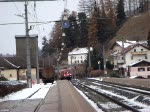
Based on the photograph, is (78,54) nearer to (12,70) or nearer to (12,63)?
Result: (12,63)

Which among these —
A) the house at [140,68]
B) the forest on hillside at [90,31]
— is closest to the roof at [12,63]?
the forest on hillside at [90,31]

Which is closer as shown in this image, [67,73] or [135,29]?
[67,73]

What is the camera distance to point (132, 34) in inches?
6609

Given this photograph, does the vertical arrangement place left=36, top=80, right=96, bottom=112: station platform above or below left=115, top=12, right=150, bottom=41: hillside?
below

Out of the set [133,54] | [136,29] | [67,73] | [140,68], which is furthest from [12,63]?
[136,29]

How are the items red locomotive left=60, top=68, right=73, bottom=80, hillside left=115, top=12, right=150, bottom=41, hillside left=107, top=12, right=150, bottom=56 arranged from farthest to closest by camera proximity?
hillside left=115, top=12, right=150, bottom=41, hillside left=107, top=12, right=150, bottom=56, red locomotive left=60, top=68, right=73, bottom=80

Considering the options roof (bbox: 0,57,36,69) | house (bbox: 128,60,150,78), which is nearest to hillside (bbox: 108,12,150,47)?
house (bbox: 128,60,150,78)

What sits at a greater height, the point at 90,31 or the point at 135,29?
the point at 135,29

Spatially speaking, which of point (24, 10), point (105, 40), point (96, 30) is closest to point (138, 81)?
point (24, 10)

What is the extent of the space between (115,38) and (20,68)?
6541 centimetres

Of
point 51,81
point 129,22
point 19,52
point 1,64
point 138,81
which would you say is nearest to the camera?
point 138,81

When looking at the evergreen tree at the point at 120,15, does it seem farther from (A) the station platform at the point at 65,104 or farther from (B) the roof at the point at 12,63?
(A) the station platform at the point at 65,104

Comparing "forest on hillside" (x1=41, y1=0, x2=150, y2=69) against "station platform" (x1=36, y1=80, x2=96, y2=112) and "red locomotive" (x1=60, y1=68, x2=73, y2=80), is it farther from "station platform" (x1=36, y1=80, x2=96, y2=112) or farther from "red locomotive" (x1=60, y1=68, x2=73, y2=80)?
"station platform" (x1=36, y1=80, x2=96, y2=112)

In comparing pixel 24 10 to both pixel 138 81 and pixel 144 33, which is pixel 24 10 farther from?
pixel 144 33
